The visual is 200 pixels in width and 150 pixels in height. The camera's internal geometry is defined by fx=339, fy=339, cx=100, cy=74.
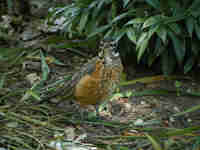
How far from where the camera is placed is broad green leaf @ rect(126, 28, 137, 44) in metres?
3.56

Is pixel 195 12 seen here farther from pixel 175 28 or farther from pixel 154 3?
pixel 154 3

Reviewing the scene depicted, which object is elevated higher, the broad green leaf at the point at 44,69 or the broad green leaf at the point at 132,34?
the broad green leaf at the point at 132,34

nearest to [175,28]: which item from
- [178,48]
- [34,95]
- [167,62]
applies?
[178,48]

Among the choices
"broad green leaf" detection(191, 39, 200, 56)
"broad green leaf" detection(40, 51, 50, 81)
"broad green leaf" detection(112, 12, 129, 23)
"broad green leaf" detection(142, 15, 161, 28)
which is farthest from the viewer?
"broad green leaf" detection(40, 51, 50, 81)

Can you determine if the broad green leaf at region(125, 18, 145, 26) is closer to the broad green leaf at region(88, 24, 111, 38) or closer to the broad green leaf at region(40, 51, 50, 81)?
the broad green leaf at region(88, 24, 111, 38)

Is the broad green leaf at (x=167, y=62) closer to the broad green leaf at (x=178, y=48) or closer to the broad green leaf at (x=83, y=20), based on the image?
the broad green leaf at (x=178, y=48)

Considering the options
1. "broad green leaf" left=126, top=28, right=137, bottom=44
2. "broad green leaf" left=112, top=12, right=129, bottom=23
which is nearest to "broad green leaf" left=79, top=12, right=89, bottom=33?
"broad green leaf" left=112, top=12, right=129, bottom=23

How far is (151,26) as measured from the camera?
351 cm

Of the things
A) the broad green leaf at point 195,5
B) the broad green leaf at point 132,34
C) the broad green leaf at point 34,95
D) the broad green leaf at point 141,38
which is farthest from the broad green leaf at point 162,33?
the broad green leaf at point 34,95

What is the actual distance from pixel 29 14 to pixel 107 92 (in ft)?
10.2

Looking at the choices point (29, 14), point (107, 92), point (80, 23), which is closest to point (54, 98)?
point (107, 92)

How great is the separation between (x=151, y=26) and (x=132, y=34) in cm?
23

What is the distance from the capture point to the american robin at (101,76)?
10.1 ft

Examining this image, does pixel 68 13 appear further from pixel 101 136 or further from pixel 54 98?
pixel 101 136
